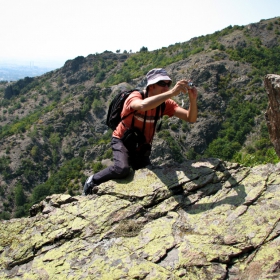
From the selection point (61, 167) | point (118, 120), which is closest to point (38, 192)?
point (61, 167)

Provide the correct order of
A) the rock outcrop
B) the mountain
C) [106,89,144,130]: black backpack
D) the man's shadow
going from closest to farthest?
the rock outcrop, the man's shadow, [106,89,144,130]: black backpack, the mountain

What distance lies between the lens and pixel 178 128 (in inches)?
3346

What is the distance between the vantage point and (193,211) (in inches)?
201

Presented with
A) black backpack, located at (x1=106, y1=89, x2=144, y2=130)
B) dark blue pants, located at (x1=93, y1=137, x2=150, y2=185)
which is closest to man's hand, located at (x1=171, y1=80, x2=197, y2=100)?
black backpack, located at (x1=106, y1=89, x2=144, y2=130)

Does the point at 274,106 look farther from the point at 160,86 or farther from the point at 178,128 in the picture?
the point at 178,128

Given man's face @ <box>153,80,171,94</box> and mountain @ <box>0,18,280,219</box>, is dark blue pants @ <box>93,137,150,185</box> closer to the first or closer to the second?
man's face @ <box>153,80,171,94</box>

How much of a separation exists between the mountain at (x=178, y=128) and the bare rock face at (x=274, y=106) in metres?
58.9

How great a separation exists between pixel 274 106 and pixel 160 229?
3.74 metres

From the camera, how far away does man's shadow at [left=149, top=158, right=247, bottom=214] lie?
522 cm

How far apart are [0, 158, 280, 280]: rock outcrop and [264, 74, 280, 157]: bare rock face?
3.48 ft

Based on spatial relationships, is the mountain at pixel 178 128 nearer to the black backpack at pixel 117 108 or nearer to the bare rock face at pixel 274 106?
the bare rock face at pixel 274 106

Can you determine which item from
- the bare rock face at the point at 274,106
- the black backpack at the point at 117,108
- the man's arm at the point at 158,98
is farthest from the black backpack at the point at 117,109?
the bare rock face at the point at 274,106

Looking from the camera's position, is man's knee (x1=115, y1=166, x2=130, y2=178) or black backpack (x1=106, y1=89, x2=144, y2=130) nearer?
man's knee (x1=115, y1=166, x2=130, y2=178)

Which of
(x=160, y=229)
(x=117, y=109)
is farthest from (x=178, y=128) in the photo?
(x=160, y=229)
